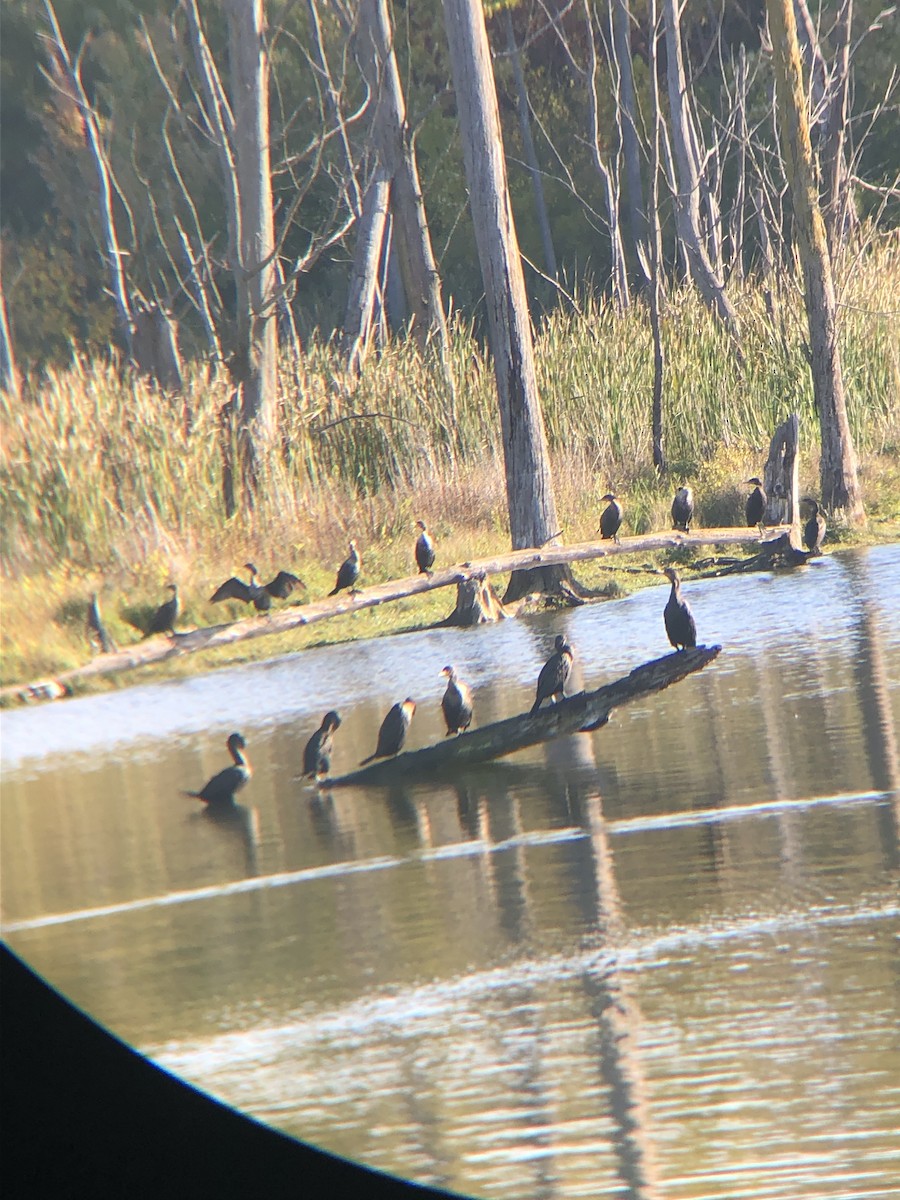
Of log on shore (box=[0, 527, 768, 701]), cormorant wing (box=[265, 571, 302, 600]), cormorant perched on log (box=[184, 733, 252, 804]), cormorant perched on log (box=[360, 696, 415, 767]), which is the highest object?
cormorant wing (box=[265, 571, 302, 600])

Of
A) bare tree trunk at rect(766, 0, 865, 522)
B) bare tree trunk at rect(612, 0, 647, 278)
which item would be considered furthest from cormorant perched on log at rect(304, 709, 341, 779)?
bare tree trunk at rect(612, 0, 647, 278)

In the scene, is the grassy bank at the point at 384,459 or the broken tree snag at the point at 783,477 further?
the broken tree snag at the point at 783,477

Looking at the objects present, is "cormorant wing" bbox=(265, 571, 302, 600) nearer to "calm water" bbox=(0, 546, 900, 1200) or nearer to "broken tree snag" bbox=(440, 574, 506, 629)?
"broken tree snag" bbox=(440, 574, 506, 629)

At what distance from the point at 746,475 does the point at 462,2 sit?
4.73 m

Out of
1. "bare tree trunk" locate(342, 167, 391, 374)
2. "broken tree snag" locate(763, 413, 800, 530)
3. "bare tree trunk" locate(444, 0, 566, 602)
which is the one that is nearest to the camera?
"bare tree trunk" locate(444, 0, 566, 602)

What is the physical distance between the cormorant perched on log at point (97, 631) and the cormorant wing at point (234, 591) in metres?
0.84

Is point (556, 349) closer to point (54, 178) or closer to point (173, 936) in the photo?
point (173, 936)

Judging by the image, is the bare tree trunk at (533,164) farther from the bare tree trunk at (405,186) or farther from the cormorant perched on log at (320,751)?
the cormorant perched on log at (320,751)

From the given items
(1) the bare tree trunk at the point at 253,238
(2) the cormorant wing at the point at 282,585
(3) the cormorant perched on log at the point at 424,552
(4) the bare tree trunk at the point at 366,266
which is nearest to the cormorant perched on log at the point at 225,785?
(3) the cormorant perched on log at the point at 424,552

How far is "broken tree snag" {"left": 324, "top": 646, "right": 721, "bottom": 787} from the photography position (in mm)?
7129

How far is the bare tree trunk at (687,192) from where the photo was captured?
56.6ft

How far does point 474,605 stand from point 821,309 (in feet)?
15.3

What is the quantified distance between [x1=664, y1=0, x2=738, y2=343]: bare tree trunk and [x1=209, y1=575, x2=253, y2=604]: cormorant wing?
749 centimetres

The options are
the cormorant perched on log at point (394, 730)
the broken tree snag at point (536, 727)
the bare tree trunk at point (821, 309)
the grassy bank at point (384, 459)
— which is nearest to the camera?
the broken tree snag at point (536, 727)
